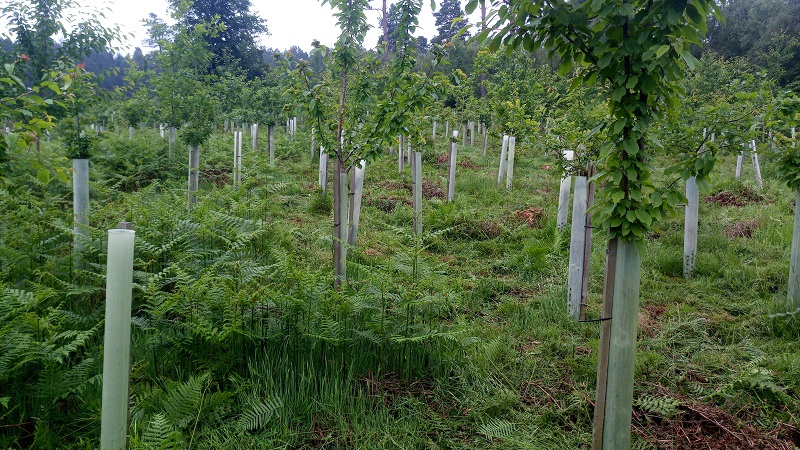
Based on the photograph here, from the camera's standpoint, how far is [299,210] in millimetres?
9102

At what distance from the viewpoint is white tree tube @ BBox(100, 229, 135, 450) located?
197cm

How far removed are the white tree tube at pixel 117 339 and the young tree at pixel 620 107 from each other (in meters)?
1.96

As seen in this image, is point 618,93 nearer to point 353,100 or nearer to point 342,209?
point 342,209

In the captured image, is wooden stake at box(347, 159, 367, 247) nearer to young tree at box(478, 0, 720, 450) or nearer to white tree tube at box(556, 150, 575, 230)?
white tree tube at box(556, 150, 575, 230)

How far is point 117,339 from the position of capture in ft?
6.68

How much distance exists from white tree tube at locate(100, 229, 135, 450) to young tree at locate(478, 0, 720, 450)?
196cm

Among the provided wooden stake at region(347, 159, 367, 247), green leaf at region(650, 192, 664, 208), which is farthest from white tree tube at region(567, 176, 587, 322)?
wooden stake at region(347, 159, 367, 247)

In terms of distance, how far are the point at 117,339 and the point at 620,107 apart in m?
2.61

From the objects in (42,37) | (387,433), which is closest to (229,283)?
(387,433)

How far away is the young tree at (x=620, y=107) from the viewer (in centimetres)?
231

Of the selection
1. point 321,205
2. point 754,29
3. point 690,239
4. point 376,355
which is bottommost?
point 376,355

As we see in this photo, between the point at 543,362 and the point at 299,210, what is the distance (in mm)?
6127

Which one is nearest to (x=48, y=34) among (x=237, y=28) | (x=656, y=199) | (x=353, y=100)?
(x=353, y=100)

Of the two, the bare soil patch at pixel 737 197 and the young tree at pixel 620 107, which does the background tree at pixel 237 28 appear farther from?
A: the young tree at pixel 620 107
